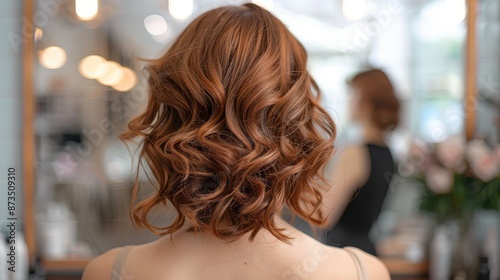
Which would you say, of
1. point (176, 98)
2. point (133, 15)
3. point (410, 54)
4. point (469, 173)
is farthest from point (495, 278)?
point (176, 98)

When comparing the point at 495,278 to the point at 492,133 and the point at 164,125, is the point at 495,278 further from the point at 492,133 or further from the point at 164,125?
the point at 164,125

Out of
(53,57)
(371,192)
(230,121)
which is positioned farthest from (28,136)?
(230,121)

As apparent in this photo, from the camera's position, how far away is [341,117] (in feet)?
6.97

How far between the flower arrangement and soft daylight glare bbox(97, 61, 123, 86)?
1.05m

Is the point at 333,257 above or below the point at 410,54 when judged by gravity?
below

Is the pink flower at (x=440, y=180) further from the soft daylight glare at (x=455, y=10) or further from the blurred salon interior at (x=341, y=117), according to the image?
the soft daylight glare at (x=455, y=10)

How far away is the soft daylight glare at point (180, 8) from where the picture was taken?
2118 mm

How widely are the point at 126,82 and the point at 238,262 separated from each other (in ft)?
4.24

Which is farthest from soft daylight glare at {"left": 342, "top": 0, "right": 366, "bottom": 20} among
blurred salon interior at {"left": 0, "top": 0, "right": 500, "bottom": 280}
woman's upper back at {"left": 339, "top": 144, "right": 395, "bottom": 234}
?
woman's upper back at {"left": 339, "top": 144, "right": 395, "bottom": 234}

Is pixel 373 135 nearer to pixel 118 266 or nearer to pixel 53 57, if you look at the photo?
pixel 53 57

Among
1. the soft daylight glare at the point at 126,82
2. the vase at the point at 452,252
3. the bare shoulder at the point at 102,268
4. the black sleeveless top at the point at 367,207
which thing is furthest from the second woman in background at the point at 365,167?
the bare shoulder at the point at 102,268

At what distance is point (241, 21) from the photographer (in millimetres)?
917

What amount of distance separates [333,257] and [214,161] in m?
0.23

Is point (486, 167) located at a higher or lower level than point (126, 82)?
lower
